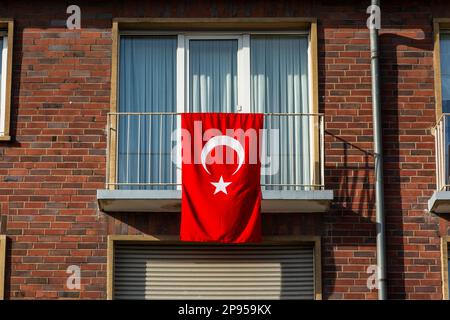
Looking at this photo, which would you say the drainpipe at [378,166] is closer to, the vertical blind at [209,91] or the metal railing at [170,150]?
the metal railing at [170,150]

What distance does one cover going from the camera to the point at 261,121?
61.7 ft

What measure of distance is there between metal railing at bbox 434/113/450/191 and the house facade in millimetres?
28

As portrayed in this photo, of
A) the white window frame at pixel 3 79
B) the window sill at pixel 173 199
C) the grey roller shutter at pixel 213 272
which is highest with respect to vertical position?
the white window frame at pixel 3 79

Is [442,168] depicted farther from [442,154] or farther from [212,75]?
[212,75]

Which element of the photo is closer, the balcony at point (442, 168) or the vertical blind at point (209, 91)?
the balcony at point (442, 168)

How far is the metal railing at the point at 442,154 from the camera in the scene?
18719 mm

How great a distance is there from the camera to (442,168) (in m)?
18.8

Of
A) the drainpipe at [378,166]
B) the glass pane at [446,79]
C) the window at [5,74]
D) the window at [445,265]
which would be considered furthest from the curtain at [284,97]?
the window at [5,74]

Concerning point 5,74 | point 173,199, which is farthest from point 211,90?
point 5,74

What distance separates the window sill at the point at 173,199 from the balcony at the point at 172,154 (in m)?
0.07

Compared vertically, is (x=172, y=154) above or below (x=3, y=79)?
below

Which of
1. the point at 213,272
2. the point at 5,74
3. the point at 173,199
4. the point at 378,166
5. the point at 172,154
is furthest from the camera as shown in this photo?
the point at 5,74

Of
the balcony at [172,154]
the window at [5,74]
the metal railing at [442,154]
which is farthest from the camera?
the window at [5,74]

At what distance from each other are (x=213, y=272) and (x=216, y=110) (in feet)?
7.99
